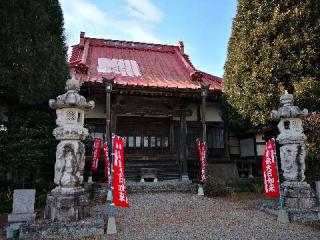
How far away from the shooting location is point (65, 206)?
20.3 feet

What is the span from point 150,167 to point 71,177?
698 centimetres

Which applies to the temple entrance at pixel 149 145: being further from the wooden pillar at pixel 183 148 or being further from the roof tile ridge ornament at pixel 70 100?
the roof tile ridge ornament at pixel 70 100

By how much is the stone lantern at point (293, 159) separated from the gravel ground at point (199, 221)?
0.93 metres

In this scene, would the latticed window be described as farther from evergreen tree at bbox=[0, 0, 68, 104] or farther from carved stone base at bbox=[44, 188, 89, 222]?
carved stone base at bbox=[44, 188, 89, 222]

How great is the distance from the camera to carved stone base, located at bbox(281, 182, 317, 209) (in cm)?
760

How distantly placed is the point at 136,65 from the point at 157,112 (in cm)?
391

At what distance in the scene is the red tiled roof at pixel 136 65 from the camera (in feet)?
43.2

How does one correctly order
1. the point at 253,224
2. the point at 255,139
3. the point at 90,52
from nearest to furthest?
the point at 253,224 → the point at 255,139 → the point at 90,52

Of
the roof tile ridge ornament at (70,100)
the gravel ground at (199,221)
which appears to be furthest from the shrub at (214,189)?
the roof tile ridge ornament at (70,100)

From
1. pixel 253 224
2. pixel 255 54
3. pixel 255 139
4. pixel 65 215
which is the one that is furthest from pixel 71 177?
pixel 255 139

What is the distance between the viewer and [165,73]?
600 inches

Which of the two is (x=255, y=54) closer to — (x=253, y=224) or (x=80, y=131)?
(x=253, y=224)

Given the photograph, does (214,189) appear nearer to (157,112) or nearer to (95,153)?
(157,112)

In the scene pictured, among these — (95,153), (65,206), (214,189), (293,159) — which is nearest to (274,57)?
(293,159)
